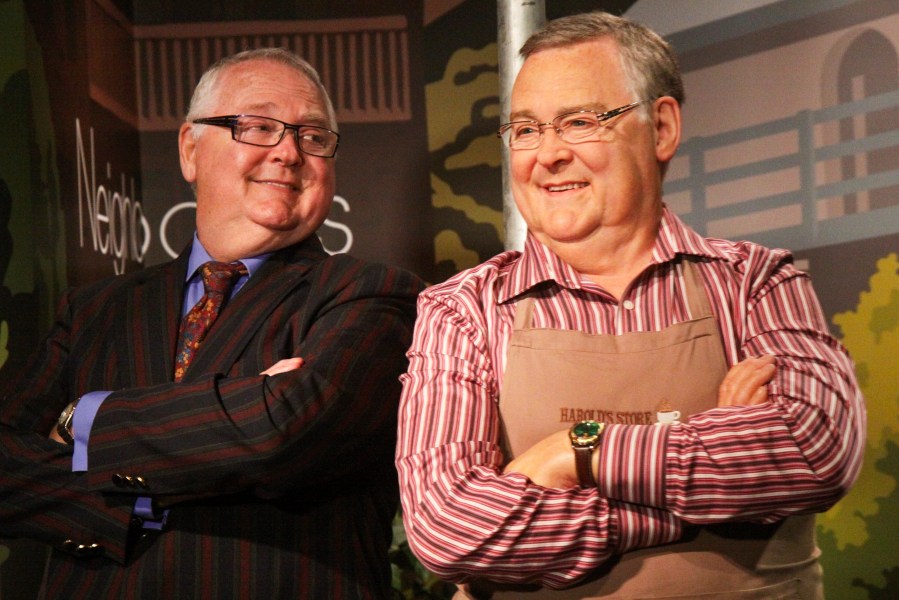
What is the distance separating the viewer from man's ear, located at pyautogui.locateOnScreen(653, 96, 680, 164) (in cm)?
216

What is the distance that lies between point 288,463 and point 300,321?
41 cm

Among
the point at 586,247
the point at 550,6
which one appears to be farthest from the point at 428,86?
the point at 586,247

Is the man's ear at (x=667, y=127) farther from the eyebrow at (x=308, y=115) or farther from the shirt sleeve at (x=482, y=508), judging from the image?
the eyebrow at (x=308, y=115)

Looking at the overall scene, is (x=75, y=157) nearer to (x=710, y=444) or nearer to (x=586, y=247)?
(x=586, y=247)

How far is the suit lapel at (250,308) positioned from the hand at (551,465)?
2.74 feet

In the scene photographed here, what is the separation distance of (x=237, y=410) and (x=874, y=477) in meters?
2.10

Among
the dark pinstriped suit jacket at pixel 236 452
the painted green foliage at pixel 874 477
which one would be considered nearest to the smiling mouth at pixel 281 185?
the dark pinstriped suit jacket at pixel 236 452

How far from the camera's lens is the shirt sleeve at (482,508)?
70.9 inches

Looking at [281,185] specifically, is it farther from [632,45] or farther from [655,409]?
[655,409]

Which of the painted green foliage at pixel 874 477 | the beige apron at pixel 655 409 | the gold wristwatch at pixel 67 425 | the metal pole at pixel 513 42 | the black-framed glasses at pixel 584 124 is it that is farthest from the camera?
the painted green foliage at pixel 874 477

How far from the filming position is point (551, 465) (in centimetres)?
185

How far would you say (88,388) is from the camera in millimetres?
2541

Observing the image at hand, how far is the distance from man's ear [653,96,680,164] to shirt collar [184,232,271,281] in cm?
105

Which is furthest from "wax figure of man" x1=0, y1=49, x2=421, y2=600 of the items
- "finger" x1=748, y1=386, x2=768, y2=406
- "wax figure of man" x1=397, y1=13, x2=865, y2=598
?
"finger" x1=748, y1=386, x2=768, y2=406
